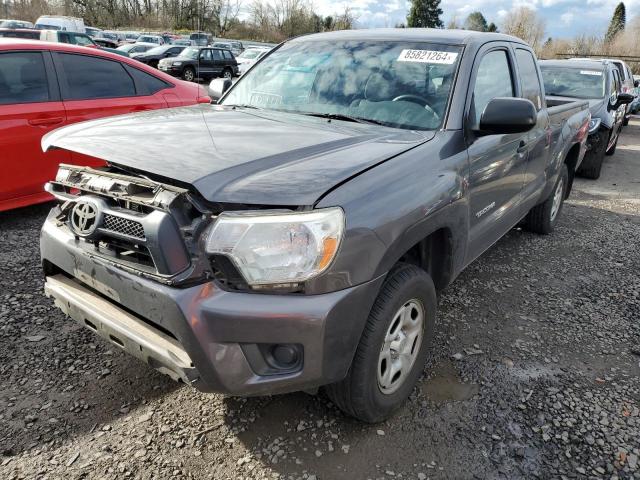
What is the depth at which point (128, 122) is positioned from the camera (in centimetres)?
264

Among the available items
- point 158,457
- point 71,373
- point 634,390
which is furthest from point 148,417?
point 634,390

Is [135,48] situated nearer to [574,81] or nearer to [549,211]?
[574,81]

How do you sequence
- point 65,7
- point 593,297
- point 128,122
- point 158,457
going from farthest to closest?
point 65,7, point 593,297, point 128,122, point 158,457

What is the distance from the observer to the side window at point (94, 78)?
487 cm

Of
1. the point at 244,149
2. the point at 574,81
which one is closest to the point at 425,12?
the point at 574,81

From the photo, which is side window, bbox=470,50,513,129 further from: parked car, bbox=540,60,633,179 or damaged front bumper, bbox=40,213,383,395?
parked car, bbox=540,60,633,179

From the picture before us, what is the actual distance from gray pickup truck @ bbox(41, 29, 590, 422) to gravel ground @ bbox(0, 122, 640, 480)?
0.25m

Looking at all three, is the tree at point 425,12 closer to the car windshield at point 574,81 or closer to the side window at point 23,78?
the car windshield at point 574,81

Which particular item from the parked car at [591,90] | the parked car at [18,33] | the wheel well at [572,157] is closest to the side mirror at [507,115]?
the wheel well at [572,157]

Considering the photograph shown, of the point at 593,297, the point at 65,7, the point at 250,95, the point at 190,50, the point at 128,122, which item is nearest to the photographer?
the point at 128,122

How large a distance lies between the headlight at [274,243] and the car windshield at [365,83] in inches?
48.2

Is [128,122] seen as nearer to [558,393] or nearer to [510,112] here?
[510,112]

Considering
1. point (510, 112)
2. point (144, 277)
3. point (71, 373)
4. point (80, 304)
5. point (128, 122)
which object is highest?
point (510, 112)

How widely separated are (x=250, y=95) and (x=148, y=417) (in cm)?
213
